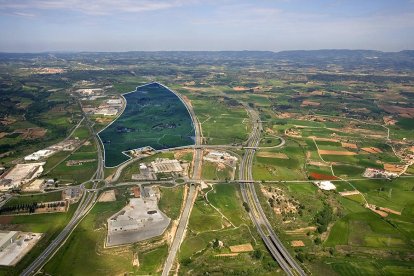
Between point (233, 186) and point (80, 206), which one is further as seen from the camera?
point (233, 186)

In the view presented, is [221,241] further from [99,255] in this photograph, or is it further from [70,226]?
[70,226]

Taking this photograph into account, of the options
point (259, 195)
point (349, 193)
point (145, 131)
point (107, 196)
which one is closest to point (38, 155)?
point (107, 196)

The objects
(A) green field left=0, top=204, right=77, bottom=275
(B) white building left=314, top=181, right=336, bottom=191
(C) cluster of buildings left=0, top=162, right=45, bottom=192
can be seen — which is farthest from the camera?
(B) white building left=314, top=181, right=336, bottom=191

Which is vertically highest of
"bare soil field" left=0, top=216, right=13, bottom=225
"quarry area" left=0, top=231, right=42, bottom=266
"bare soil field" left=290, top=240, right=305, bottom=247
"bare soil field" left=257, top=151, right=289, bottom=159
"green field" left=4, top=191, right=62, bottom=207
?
"bare soil field" left=257, top=151, right=289, bottom=159

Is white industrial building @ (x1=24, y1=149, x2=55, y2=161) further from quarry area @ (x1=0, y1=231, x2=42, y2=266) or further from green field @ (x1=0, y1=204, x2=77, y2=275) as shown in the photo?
quarry area @ (x1=0, y1=231, x2=42, y2=266)

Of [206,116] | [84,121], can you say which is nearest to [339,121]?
[206,116]

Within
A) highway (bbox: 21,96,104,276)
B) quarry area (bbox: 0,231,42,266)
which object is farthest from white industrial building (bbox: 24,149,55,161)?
quarry area (bbox: 0,231,42,266)

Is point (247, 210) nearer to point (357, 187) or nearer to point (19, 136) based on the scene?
point (357, 187)
